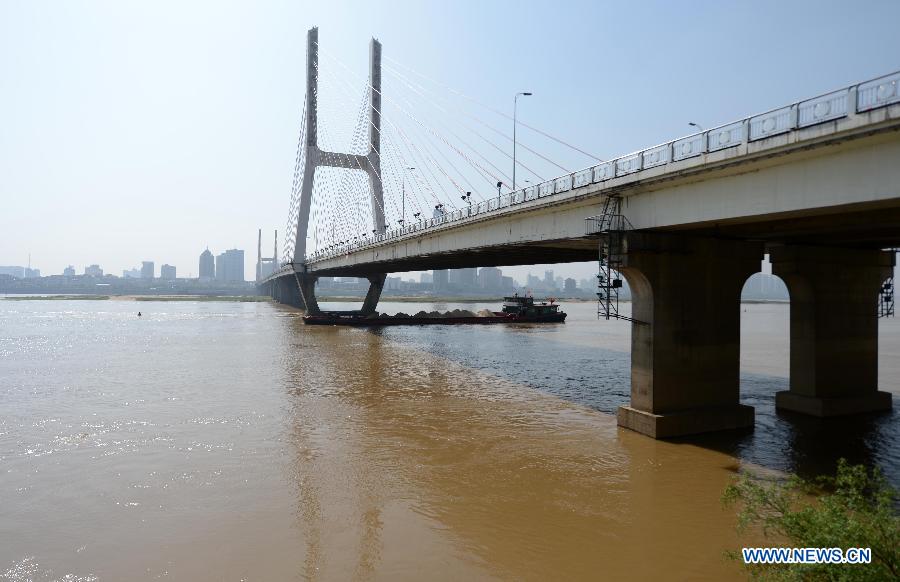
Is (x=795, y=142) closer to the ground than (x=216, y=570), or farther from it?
farther from it

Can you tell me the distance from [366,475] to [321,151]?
2808 inches

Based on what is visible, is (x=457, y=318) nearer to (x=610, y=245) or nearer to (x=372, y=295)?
(x=372, y=295)

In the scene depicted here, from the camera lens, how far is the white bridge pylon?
75500 millimetres

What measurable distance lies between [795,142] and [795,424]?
12040mm

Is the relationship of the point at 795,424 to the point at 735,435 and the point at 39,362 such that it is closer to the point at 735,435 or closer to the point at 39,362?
Answer: the point at 735,435

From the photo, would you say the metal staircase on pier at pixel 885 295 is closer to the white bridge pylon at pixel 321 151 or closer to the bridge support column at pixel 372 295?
the white bridge pylon at pixel 321 151

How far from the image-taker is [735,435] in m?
19.2

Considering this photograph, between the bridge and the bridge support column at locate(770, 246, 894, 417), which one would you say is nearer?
the bridge

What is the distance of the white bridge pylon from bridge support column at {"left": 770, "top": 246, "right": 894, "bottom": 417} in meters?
54.9

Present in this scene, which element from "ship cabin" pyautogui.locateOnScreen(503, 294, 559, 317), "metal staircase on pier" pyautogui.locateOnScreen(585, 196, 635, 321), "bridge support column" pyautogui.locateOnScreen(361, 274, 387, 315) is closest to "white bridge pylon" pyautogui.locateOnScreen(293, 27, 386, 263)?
"bridge support column" pyautogui.locateOnScreen(361, 274, 387, 315)

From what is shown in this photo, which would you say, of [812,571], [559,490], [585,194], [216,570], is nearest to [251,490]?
[216,570]

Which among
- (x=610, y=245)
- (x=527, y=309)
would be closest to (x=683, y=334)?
(x=610, y=245)

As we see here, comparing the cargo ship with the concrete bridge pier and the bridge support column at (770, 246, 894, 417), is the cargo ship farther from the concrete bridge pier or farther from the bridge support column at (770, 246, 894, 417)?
the bridge support column at (770, 246, 894, 417)

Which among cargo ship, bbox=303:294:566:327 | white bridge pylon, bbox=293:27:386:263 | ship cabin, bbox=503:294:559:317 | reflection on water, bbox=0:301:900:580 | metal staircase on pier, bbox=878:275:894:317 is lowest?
reflection on water, bbox=0:301:900:580
